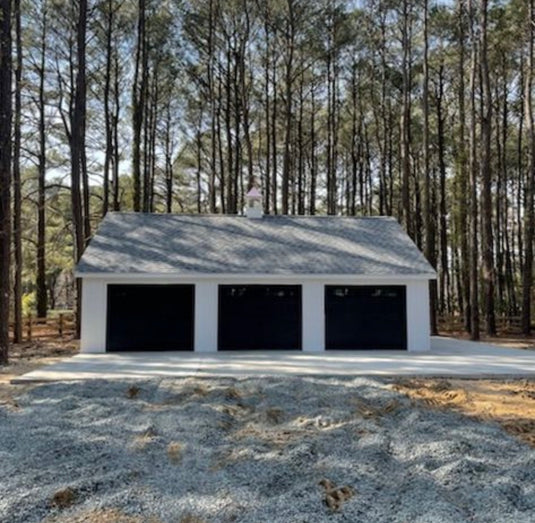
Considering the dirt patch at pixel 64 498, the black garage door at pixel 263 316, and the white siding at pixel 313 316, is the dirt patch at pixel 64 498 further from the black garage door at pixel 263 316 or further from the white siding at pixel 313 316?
the white siding at pixel 313 316

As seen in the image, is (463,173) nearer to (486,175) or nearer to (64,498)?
(486,175)

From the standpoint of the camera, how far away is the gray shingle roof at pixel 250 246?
1227 cm

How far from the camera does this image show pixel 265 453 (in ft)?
15.7

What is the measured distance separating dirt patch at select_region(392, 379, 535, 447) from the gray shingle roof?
4.49 meters

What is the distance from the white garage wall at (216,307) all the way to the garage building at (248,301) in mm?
23

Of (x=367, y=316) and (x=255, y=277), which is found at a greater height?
(x=255, y=277)

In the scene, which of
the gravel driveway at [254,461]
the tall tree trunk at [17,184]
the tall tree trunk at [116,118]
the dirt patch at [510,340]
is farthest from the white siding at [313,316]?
the tall tree trunk at [116,118]

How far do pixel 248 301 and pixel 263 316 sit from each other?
52 centimetres

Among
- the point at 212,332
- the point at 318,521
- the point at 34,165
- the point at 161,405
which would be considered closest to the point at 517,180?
the point at 212,332

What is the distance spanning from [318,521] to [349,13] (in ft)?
68.4

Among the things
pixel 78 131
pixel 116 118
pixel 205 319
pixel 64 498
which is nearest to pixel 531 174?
pixel 205 319

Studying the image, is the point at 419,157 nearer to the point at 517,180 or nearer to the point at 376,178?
the point at 376,178

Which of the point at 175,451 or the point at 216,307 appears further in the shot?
the point at 216,307

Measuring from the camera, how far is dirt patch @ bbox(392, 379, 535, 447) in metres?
5.97
